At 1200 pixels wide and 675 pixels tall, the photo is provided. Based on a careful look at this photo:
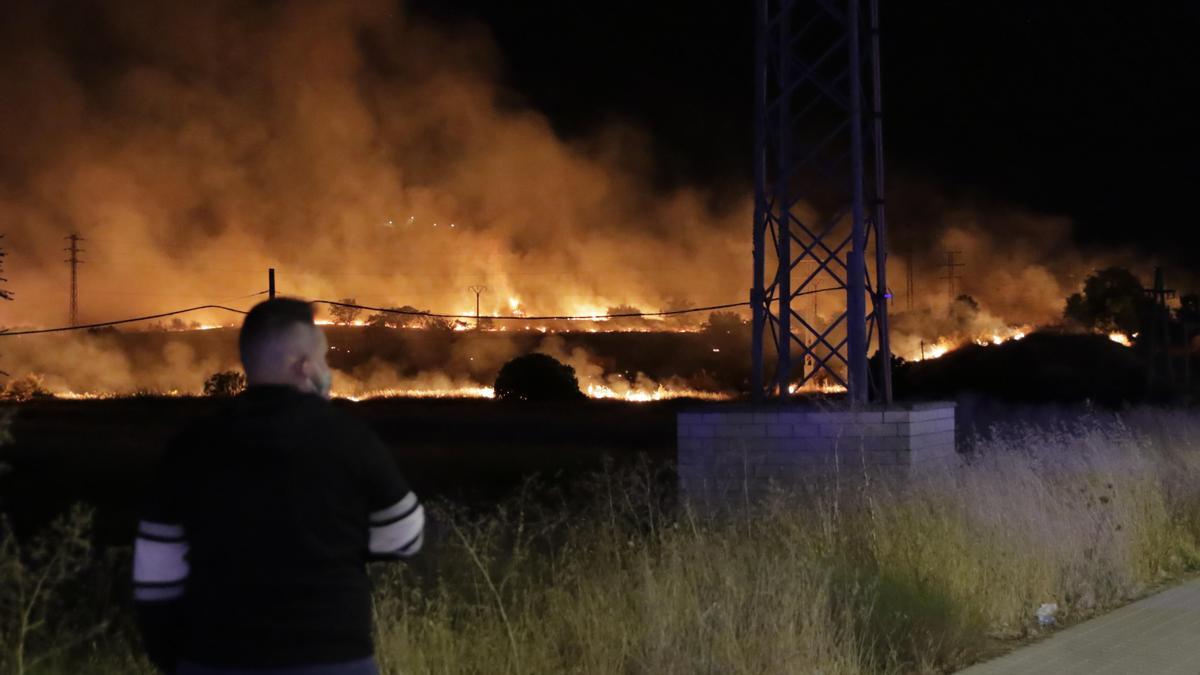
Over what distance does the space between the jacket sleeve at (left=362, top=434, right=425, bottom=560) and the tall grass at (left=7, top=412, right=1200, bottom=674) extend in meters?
3.00

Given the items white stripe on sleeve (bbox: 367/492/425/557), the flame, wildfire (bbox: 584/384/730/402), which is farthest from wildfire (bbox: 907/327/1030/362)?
white stripe on sleeve (bbox: 367/492/425/557)

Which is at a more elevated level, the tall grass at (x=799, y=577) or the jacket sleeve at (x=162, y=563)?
the jacket sleeve at (x=162, y=563)

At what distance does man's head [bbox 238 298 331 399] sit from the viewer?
316cm

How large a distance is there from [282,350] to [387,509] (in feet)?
1.46

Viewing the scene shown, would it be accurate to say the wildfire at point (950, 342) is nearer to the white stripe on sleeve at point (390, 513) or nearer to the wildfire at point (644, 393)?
the wildfire at point (644, 393)

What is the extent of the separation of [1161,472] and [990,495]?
16.0 feet

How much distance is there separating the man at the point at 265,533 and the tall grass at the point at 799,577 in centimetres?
309

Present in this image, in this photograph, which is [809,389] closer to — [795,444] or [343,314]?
[795,444]

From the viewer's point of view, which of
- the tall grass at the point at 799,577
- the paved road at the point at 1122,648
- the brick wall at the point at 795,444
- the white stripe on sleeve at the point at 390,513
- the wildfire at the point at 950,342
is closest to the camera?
the white stripe on sleeve at the point at 390,513

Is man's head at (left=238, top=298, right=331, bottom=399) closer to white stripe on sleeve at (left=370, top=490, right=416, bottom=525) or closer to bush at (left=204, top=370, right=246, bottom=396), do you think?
white stripe on sleeve at (left=370, top=490, right=416, bottom=525)

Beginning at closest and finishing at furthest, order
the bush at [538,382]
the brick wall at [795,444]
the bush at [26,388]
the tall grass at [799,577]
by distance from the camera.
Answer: the tall grass at [799,577]
the brick wall at [795,444]
the bush at [538,382]
the bush at [26,388]

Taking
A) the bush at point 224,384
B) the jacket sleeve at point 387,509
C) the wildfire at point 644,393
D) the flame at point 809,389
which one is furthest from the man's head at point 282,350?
the wildfire at point 644,393

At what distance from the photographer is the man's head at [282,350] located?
3.16 meters

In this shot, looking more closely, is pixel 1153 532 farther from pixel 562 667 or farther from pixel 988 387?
pixel 988 387
